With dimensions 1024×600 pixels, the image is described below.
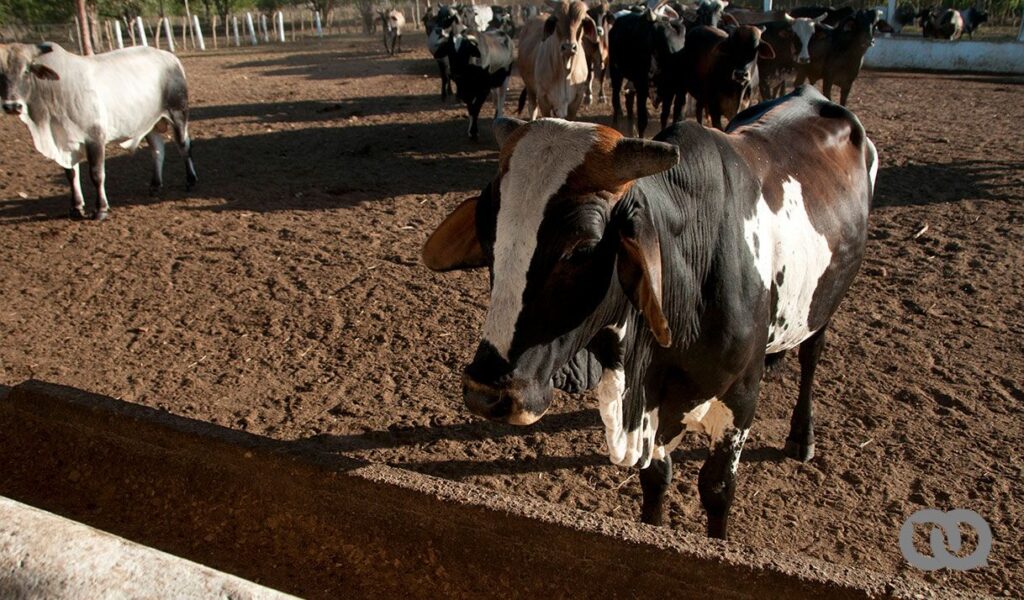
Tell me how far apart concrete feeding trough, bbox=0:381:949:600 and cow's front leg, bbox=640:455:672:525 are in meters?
0.62

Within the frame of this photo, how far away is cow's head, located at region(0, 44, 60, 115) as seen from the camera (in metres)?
7.25

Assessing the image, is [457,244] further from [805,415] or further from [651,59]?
[651,59]

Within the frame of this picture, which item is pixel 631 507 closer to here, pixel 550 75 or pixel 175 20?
pixel 550 75

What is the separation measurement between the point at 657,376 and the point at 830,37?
1265 cm

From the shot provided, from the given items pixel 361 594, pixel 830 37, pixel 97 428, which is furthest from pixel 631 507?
pixel 830 37

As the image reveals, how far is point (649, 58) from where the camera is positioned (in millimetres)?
11172

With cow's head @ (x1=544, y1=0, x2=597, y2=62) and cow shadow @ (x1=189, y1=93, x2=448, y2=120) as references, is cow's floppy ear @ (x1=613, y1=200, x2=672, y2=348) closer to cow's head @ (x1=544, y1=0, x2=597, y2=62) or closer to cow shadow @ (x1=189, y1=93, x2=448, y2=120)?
cow's head @ (x1=544, y1=0, x2=597, y2=62)

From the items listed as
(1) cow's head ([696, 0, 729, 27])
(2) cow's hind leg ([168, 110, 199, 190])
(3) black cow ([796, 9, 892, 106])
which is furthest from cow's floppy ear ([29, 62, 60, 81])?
(3) black cow ([796, 9, 892, 106])

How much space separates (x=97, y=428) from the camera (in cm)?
329

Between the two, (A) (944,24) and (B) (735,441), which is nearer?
(B) (735,441)

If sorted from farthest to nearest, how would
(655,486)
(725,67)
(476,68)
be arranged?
1. (476,68)
2. (725,67)
3. (655,486)

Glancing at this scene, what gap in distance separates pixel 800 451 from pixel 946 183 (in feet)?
19.3

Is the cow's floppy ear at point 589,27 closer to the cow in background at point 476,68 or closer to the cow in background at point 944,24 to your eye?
the cow in background at point 476,68

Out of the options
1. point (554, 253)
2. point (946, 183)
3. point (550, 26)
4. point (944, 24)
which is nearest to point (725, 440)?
point (554, 253)
